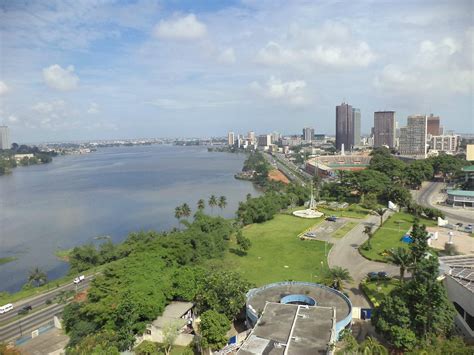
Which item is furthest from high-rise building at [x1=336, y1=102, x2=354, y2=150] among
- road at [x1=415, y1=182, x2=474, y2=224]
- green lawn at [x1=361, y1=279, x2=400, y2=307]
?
green lawn at [x1=361, y1=279, x2=400, y2=307]

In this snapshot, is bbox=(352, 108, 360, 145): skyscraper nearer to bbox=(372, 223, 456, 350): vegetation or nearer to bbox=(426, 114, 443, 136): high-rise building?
bbox=(426, 114, 443, 136): high-rise building

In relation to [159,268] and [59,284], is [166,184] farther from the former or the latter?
[159,268]

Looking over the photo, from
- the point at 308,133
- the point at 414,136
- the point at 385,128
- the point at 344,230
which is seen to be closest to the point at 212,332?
the point at 344,230

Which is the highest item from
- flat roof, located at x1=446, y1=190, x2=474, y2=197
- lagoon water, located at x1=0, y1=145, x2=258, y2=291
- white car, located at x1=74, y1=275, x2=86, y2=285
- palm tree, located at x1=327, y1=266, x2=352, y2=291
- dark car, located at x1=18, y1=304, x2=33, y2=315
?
flat roof, located at x1=446, y1=190, x2=474, y2=197

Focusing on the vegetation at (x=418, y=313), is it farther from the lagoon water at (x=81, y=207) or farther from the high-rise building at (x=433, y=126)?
the high-rise building at (x=433, y=126)

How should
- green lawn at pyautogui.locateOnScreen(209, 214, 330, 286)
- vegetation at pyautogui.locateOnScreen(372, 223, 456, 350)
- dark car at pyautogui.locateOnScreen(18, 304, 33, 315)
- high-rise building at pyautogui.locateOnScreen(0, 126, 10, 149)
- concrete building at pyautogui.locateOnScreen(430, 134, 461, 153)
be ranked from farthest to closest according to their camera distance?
high-rise building at pyautogui.locateOnScreen(0, 126, 10, 149) → concrete building at pyautogui.locateOnScreen(430, 134, 461, 153) → green lawn at pyautogui.locateOnScreen(209, 214, 330, 286) → dark car at pyautogui.locateOnScreen(18, 304, 33, 315) → vegetation at pyautogui.locateOnScreen(372, 223, 456, 350)

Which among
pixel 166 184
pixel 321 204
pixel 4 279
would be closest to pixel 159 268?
pixel 4 279
